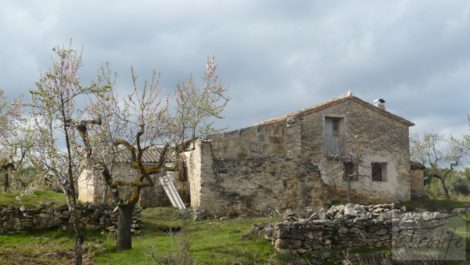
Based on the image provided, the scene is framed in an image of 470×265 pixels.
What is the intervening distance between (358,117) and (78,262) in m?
18.2

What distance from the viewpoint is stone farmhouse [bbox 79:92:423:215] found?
21.9 m

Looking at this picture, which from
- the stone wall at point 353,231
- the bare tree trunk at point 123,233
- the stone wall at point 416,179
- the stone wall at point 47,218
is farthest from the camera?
the stone wall at point 416,179

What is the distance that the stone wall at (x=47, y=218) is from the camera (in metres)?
15.9

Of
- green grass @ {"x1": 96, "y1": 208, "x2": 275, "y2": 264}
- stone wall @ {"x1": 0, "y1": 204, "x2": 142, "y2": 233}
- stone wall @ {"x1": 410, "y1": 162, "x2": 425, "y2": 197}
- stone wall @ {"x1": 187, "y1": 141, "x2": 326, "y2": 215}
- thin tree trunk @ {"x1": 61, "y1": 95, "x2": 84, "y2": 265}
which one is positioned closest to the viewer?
thin tree trunk @ {"x1": 61, "y1": 95, "x2": 84, "y2": 265}

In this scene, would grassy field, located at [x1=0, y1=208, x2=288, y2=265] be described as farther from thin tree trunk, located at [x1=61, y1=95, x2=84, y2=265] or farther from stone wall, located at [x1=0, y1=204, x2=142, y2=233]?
thin tree trunk, located at [x1=61, y1=95, x2=84, y2=265]

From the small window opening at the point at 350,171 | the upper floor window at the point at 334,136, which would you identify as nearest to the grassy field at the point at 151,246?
the small window opening at the point at 350,171

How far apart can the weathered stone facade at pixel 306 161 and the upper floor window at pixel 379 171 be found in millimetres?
50

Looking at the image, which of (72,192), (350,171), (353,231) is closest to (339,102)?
(350,171)

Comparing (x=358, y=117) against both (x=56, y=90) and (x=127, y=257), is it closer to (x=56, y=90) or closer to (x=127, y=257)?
(x=127, y=257)

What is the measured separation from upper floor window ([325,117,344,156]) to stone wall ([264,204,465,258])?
9.46 meters

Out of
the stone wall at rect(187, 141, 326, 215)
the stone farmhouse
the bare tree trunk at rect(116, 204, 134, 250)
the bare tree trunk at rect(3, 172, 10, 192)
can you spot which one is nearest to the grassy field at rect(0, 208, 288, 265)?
the bare tree trunk at rect(116, 204, 134, 250)

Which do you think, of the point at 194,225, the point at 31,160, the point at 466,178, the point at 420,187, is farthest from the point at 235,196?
the point at 466,178

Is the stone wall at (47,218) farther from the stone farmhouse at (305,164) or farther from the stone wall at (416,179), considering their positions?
the stone wall at (416,179)

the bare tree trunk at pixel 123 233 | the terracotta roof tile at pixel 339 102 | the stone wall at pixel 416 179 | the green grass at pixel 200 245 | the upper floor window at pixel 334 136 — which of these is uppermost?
the terracotta roof tile at pixel 339 102
